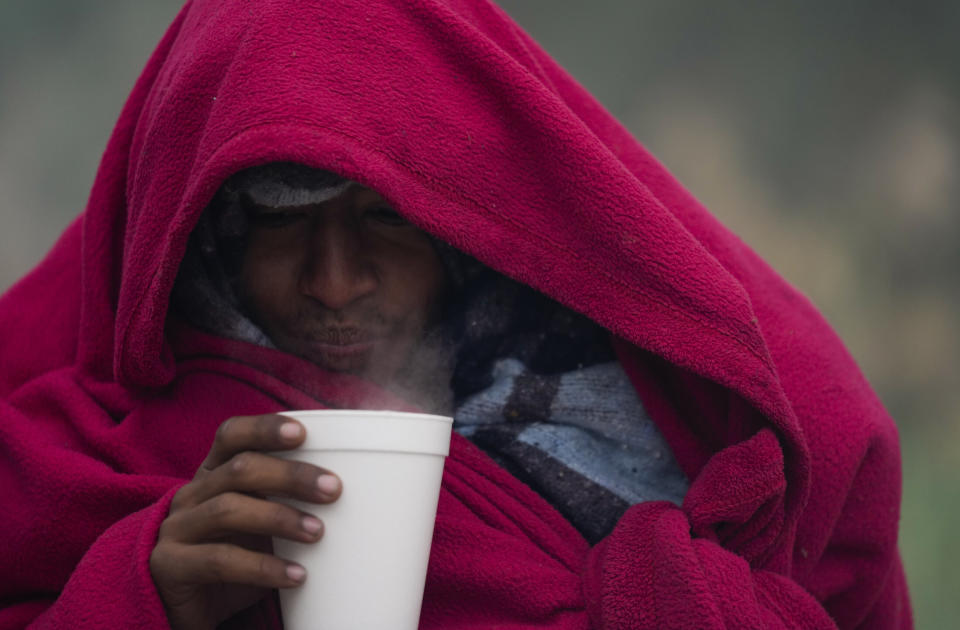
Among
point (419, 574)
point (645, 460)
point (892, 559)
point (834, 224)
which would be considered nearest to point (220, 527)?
point (419, 574)

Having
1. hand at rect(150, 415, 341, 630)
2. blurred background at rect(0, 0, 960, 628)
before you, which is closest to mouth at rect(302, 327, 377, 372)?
hand at rect(150, 415, 341, 630)

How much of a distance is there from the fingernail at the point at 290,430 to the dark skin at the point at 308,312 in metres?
0.06

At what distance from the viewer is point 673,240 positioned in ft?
3.23

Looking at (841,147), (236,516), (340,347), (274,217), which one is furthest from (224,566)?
(841,147)

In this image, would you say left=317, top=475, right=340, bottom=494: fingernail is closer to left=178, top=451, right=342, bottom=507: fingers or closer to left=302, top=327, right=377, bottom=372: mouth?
left=178, top=451, right=342, bottom=507: fingers

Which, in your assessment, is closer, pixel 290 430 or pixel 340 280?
pixel 290 430

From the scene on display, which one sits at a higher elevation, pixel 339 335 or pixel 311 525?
pixel 339 335

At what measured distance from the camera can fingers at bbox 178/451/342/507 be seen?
755 millimetres

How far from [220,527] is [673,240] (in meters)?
0.57

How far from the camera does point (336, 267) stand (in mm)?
1096

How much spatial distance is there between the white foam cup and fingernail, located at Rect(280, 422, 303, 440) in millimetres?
10

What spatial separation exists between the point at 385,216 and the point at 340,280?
0.37 feet

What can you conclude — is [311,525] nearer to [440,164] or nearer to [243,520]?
[243,520]

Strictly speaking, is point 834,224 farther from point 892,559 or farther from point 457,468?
point 457,468
